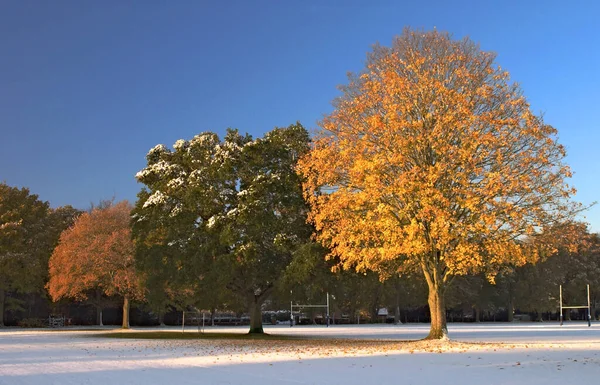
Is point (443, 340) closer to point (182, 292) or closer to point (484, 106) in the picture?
point (484, 106)

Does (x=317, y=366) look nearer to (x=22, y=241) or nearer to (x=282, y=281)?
(x=282, y=281)

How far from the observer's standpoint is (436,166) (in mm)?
28547

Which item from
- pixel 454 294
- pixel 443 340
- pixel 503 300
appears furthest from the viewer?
pixel 503 300

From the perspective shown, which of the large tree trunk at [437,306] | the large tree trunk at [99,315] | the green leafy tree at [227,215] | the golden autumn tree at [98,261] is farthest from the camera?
the large tree trunk at [99,315]

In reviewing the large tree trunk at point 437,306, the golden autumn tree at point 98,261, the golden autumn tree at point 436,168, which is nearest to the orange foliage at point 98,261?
the golden autumn tree at point 98,261

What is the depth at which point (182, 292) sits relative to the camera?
51.0m

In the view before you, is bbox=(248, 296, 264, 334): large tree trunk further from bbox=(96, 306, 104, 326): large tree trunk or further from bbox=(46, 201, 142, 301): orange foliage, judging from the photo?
bbox=(96, 306, 104, 326): large tree trunk

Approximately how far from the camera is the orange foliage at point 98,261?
5109 cm

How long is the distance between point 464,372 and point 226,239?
68.7ft

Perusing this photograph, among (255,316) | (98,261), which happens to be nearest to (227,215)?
(255,316)

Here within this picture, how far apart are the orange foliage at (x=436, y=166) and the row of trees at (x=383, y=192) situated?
0.26 ft

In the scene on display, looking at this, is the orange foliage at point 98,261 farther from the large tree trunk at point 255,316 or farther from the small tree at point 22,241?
the large tree trunk at point 255,316

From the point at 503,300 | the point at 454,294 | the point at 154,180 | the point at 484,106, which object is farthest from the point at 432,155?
the point at 503,300

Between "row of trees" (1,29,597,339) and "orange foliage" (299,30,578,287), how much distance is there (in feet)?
0.26
